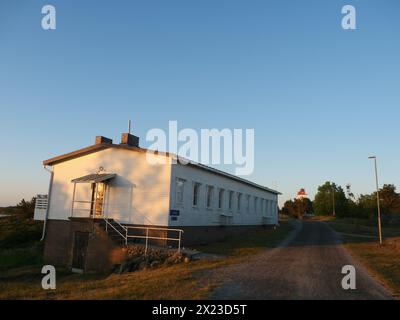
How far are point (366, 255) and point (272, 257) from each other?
545 centimetres

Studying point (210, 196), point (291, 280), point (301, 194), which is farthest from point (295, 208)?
point (291, 280)

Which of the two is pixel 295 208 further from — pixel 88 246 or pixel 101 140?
pixel 88 246

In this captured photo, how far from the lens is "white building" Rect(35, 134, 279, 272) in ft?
65.3

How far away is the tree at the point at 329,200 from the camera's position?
8831cm

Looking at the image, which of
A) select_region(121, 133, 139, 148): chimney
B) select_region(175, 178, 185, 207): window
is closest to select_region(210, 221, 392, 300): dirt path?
select_region(175, 178, 185, 207): window

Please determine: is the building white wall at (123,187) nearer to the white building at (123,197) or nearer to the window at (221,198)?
the white building at (123,197)

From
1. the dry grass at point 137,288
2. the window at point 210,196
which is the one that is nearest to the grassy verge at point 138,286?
the dry grass at point 137,288

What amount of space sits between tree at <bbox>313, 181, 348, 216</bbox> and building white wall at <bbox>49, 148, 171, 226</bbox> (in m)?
75.5

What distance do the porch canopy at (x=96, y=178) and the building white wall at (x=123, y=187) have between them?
0.38m

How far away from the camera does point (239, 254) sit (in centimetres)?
1786

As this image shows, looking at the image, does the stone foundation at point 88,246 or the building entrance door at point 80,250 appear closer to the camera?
the stone foundation at point 88,246

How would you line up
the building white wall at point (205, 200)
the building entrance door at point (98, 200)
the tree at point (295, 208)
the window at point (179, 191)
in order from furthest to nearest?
the tree at point (295, 208) < the building entrance door at point (98, 200) < the building white wall at point (205, 200) < the window at point (179, 191)

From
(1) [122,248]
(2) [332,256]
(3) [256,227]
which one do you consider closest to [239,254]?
(2) [332,256]
